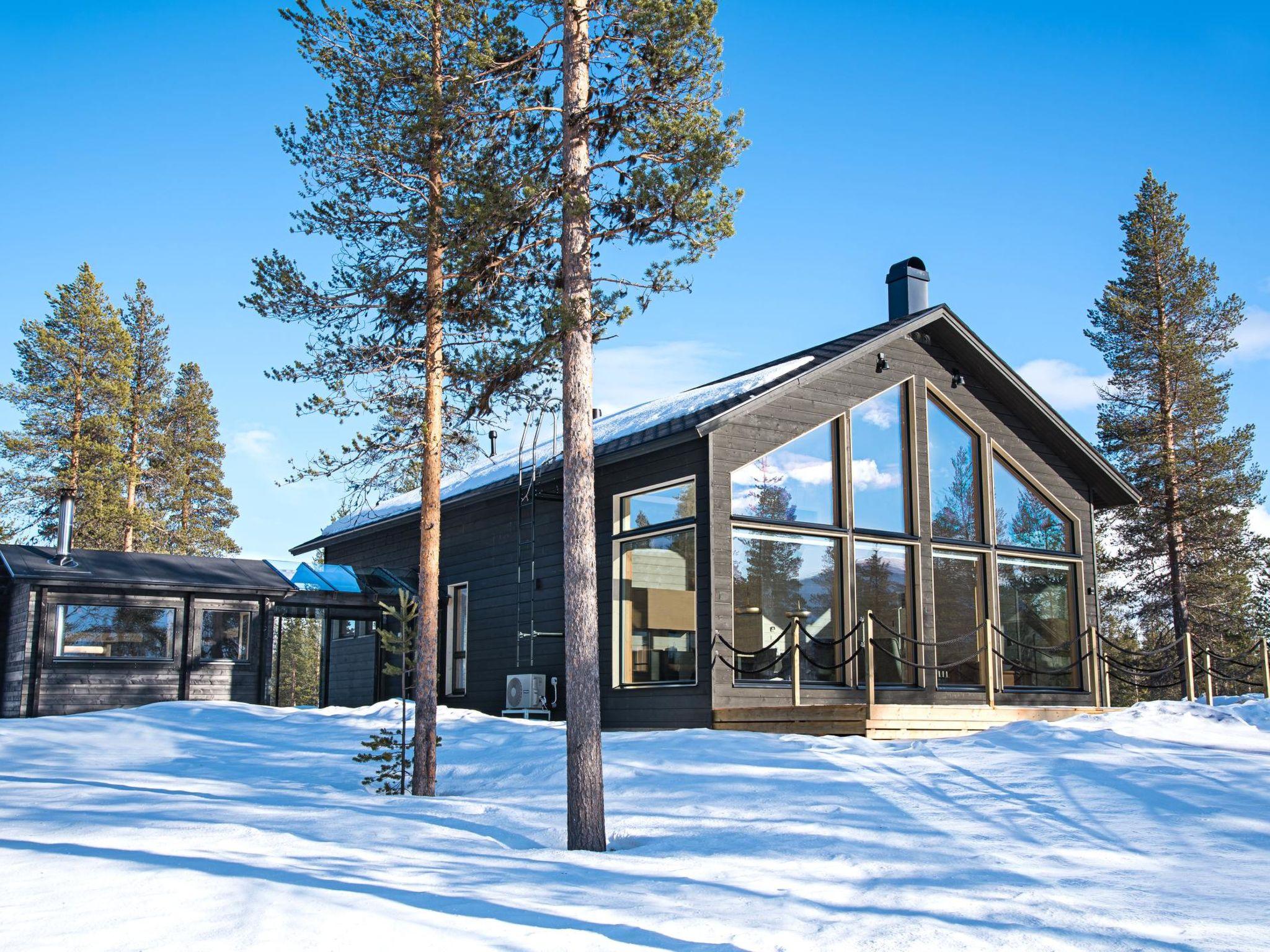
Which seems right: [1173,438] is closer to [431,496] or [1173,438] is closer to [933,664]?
[933,664]

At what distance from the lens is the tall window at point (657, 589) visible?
486 inches

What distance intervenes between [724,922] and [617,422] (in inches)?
412

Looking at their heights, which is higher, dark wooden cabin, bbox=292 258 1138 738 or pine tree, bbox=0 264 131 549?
pine tree, bbox=0 264 131 549

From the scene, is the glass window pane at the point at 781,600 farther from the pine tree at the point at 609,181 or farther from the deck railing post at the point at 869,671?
the pine tree at the point at 609,181

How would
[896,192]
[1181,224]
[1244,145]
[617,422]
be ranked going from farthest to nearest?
1. [1181,224]
2. [1244,145]
3. [896,192]
4. [617,422]

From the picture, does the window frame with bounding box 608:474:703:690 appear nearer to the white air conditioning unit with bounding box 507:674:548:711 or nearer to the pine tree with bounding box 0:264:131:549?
the white air conditioning unit with bounding box 507:674:548:711

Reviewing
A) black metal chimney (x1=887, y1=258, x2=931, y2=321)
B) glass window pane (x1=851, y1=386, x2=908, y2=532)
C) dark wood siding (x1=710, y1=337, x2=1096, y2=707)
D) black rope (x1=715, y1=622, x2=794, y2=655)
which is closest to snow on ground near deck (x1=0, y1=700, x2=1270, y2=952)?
black rope (x1=715, y1=622, x2=794, y2=655)

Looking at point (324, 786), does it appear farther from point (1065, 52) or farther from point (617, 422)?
point (1065, 52)

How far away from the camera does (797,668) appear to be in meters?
11.6

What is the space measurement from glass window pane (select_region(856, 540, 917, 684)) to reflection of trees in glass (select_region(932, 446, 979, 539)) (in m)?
0.80

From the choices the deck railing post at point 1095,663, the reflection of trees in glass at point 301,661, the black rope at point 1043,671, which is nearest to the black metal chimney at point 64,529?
the black rope at point 1043,671

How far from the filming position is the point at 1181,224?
81.5 ft

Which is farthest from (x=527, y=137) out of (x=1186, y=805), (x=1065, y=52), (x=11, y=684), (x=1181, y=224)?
(x=1181, y=224)

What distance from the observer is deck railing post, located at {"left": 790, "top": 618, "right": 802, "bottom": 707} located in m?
11.6
